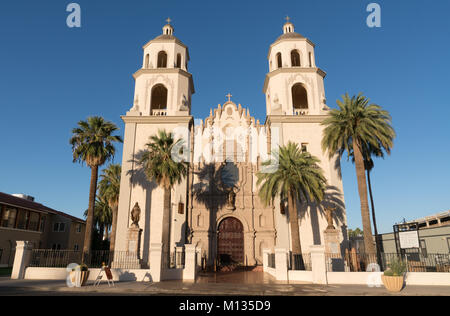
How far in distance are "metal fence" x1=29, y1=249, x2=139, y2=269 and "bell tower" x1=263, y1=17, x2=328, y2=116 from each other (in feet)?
63.4

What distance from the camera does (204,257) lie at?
27484 millimetres

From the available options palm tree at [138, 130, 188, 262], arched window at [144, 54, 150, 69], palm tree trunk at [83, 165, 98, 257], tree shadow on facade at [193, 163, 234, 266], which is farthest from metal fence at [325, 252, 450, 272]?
arched window at [144, 54, 150, 69]

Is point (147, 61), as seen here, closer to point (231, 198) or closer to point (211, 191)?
point (211, 191)

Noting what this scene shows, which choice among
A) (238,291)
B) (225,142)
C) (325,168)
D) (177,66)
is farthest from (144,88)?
(238,291)

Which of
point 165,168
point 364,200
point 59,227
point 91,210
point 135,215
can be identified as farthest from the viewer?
point 59,227

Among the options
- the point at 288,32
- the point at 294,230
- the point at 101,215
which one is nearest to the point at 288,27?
the point at 288,32

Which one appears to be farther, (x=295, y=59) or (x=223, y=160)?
(x=295, y=59)

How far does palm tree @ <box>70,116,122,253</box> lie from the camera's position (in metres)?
25.1

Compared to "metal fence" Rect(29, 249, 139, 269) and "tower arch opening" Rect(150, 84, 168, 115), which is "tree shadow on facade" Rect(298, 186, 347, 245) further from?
"tower arch opening" Rect(150, 84, 168, 115)

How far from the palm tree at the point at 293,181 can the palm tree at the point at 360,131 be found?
297cm

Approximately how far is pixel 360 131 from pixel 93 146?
22831 millimetres

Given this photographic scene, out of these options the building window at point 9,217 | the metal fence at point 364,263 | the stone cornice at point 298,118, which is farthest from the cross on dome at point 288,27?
the building window at point 9,217

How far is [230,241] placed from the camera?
28750 millimetres

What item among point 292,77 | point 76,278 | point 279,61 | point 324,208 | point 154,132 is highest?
point 279,61
